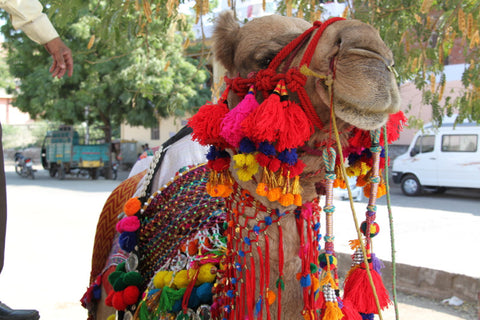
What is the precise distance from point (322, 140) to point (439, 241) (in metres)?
4.89

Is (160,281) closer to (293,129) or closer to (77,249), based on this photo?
(293,129)

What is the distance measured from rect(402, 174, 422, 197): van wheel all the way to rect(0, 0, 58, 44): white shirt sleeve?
13.2 metres

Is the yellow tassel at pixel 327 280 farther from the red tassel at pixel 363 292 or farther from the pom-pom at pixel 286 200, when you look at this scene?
the pom-pom at pixel 286 200

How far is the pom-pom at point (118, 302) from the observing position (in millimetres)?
2113

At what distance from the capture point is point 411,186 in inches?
537

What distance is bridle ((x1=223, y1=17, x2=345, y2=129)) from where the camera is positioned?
140cm

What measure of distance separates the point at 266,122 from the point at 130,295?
4.18 feet

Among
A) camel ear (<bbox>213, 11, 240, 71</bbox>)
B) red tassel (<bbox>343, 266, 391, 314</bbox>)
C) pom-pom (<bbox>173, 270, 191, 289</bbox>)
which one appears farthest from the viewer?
pom-pom (<bbox>173, 270, 191, 289</bbox>)

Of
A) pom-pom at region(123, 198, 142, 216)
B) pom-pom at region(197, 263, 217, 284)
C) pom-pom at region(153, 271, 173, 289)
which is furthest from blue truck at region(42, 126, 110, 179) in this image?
pom-pom at region(197, 263, 217, 284)

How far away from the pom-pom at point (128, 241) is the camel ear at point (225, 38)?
107 cm

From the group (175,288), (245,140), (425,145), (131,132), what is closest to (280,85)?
(245,140)

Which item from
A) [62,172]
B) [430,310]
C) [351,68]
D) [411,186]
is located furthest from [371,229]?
[62,172]

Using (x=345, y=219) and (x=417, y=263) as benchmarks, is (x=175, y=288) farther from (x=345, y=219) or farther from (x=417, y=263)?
(x=345, y=219)

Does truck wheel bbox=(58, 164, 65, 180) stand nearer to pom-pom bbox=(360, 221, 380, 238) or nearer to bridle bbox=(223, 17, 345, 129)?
bridle bbox=(223, 17, 345, 129)
